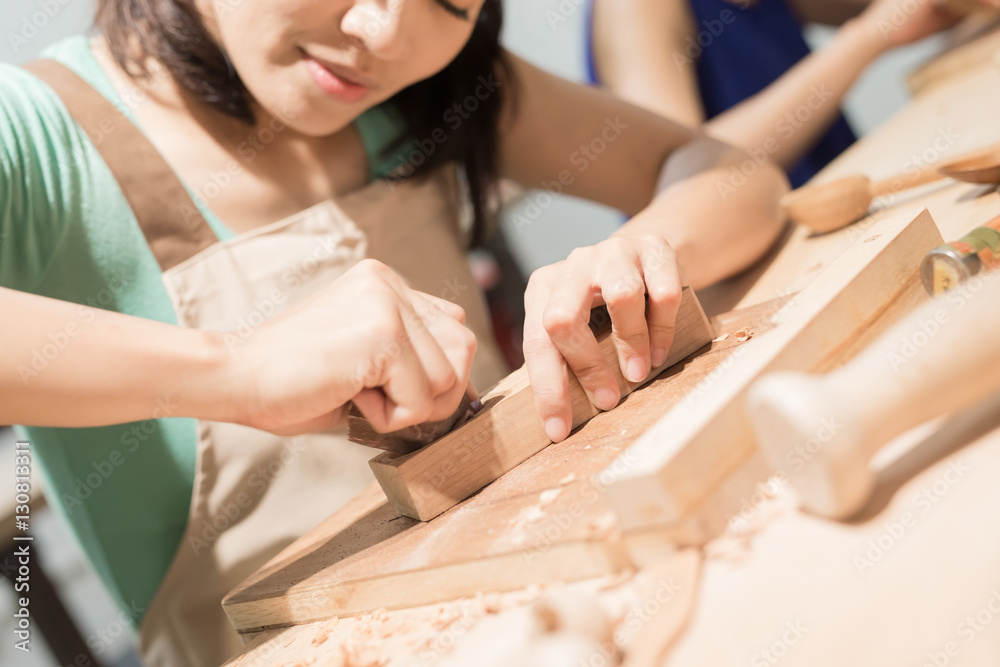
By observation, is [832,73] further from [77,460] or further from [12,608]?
[12,608]

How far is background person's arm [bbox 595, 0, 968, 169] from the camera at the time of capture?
1.93 m

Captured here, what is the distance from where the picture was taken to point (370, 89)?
3.55 feet

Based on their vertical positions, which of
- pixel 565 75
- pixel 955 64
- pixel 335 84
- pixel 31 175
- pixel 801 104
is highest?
pixel 31 175

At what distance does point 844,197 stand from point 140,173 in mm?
1098

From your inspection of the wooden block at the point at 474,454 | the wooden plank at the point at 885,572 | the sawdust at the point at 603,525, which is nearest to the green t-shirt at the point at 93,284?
the wooden block at the point at 474,454

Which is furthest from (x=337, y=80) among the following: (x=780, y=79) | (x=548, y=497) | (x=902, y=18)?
(x=902, y=18)

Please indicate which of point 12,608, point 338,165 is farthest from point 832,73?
point 12,608

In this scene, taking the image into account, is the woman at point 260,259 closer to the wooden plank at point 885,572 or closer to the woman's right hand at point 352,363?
the woman's right hand at point 352,363

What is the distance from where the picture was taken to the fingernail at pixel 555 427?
0.78 metres

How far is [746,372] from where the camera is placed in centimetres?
54

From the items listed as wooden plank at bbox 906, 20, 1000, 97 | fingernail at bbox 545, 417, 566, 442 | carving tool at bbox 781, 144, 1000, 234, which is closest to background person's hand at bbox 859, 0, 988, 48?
wooden plank at bbox 906, 20, 1000, 97

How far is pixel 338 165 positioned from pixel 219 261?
0.31 meters

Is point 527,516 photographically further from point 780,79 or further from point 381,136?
point 780,79

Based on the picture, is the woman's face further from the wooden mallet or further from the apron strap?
the wooden mallet
